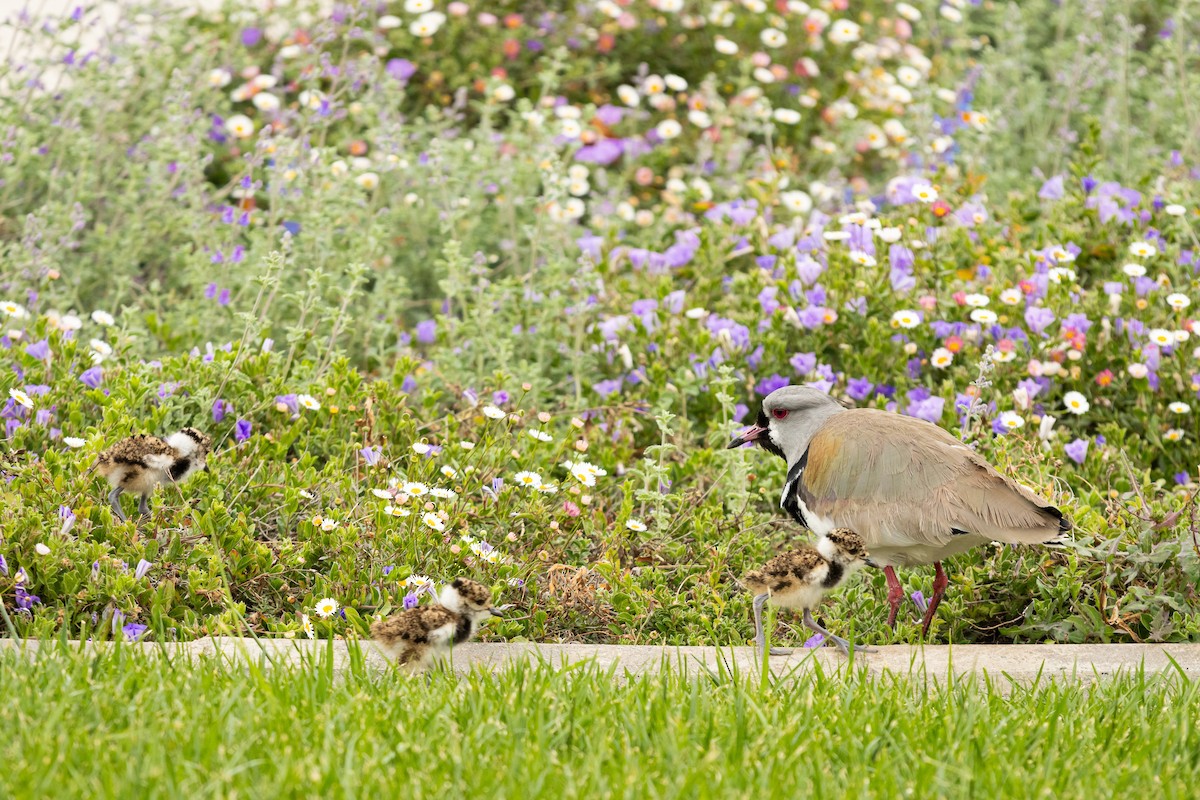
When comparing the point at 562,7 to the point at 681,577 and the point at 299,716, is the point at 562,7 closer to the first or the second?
A: the point at 681,577

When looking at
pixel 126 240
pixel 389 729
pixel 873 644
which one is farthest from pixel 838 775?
pixel 126 240

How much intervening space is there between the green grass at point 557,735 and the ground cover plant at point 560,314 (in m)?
0.69

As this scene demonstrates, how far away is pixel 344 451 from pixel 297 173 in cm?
213

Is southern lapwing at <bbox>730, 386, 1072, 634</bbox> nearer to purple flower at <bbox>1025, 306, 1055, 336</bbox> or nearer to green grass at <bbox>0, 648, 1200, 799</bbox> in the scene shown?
green grass at <bbox>0, 648, 1200, 799</bbox>

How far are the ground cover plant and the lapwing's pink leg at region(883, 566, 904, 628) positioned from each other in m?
0.11

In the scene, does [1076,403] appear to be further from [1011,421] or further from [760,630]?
[760,630]

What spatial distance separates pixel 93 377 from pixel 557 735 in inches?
116

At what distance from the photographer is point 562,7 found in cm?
1046

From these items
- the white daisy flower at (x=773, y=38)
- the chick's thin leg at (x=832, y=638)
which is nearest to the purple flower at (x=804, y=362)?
the chick's thin leg at (x=832, y=638)

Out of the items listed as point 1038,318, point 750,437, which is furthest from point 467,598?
point 1038,318

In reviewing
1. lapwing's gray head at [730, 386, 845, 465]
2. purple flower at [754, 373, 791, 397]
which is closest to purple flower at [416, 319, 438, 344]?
purple flower at [754, 373, 791, 397]

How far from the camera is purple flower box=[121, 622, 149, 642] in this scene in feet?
14.7

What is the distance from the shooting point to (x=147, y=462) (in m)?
4.80

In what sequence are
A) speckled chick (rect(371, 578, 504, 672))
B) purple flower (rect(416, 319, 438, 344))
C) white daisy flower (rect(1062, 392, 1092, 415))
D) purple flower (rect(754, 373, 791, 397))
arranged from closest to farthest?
speckled chick (rect(371, 578, 504, 672))
white daisy flower (rect(1062, 392, 1092, 415))
purple flower (rect(754, 373, 791, 397))
purple flower (rect(416, 319, 438, 344))
